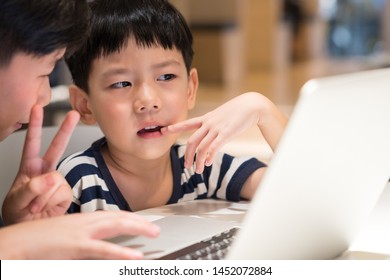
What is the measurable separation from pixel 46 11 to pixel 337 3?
1087 cm

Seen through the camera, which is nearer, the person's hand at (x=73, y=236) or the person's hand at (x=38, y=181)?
the person's hand at (x=73, y=236)

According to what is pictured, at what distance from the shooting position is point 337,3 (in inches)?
437

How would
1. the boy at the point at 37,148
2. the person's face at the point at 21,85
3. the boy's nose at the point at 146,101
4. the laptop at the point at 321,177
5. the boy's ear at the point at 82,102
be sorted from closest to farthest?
the laptop at the point at 321,177, the boy at the point at 37,148, the person's face at the point at 21,85, the boy's nose at the point at 146,101, the boy's ear at the point at 82,102

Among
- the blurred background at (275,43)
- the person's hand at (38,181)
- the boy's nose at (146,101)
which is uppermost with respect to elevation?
the blurred background at (275,43)

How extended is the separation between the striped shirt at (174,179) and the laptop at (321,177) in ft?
1.03

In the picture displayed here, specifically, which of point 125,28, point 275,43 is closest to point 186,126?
point 125,28

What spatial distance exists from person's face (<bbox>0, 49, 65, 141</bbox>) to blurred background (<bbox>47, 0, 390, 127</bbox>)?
842mm

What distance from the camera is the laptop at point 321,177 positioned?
57 cm

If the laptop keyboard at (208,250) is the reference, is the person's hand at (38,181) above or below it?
above

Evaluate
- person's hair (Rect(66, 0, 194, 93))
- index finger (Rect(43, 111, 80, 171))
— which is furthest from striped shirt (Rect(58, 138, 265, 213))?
index finger (Rect(43, 111, 80, 171))

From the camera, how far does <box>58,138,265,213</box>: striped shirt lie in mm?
1107

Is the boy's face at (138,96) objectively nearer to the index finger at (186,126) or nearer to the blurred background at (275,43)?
the index finger at (186,126)

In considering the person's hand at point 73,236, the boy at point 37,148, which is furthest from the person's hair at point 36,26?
the person's hand at point 73,236
